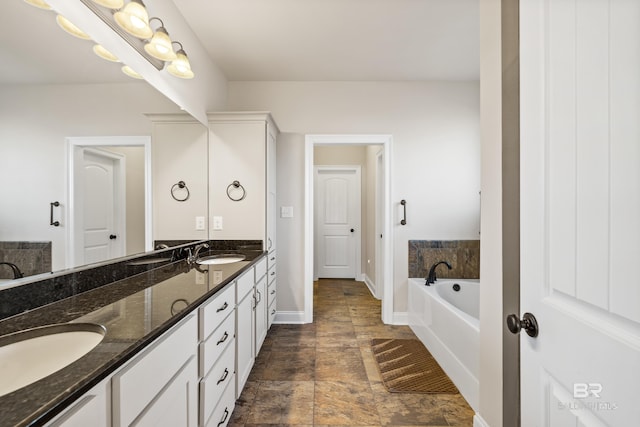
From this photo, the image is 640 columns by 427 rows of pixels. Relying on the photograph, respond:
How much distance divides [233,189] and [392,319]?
221 cm

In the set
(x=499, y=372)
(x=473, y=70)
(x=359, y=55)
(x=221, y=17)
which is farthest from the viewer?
(x=473, y=70)

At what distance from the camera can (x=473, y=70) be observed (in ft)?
9.48

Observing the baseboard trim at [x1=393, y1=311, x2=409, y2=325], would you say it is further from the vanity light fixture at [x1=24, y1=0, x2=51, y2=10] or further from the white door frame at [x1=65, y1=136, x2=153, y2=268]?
the vanity light fixture at [x1=24, y1=0, x2=51, y2=10]

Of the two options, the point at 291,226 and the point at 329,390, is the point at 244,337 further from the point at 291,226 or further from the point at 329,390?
the point at 291,226

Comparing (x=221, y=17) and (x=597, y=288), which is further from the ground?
(x=221, y=17)

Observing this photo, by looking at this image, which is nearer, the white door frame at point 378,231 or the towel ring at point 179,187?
the towel ring at point 179,187

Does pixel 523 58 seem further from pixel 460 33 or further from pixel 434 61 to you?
pixel 434 61

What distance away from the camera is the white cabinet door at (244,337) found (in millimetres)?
1701

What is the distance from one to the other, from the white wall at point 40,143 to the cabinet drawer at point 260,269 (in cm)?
123

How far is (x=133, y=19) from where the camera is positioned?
148 cm

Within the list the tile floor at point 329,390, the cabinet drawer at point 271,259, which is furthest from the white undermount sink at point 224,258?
the tile floor at point 329,390

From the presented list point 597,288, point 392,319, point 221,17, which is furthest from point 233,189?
point 597,288

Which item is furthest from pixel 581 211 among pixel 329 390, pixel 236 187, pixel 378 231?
pixel 378 231

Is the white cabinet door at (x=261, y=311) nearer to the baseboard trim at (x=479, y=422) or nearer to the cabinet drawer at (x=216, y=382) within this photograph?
the cabinet drawer at (x=216, y=382)
